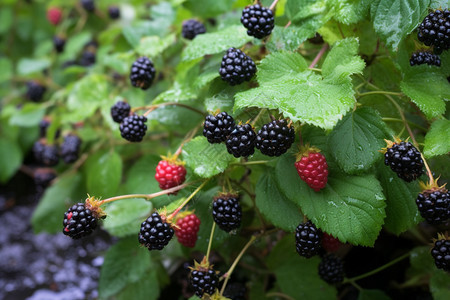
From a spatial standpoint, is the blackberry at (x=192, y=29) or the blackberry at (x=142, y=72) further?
the blackberry at (x=192, y=29)

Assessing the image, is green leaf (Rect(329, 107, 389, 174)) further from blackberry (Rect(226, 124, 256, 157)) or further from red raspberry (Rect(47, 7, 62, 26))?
red raspberry (Rect(47, 7, 62, 26))

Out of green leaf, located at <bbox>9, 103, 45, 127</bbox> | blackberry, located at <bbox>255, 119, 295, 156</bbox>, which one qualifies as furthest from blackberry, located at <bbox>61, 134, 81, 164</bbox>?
blackberry, located at <bbox>255, 119, 295, 156</bbox>

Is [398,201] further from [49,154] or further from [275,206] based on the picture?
[49,154]

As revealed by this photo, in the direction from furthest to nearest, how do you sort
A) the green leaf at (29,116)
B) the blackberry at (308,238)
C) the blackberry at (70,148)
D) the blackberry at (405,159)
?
1. the green leaf at (29,116)
2. the blackberry at (70,148)
3. the blackberry at (308,238)
4. the blackberry at (405,159)

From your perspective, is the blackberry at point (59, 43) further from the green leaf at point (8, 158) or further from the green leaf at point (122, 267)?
the green leaf at point (122, 267)

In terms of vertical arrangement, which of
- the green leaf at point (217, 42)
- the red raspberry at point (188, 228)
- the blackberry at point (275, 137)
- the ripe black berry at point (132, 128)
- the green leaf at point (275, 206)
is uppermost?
the green leaf at point (217, 42)

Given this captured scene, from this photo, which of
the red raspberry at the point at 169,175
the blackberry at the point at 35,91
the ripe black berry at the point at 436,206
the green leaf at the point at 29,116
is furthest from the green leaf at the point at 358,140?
the blackberry at the point at 35,91

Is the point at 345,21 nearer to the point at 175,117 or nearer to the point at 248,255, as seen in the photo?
the point at 175,117
